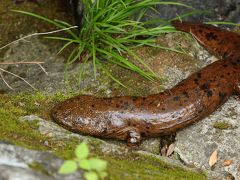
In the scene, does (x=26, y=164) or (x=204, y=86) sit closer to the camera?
(x=26, y=164)

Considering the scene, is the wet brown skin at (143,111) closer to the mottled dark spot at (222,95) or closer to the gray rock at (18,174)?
the mottled dark spot at (222,95)

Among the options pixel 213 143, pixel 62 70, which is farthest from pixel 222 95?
pixel 62 70

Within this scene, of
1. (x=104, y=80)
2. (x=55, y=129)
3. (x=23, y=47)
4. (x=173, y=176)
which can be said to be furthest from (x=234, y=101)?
(x=23, y=47)

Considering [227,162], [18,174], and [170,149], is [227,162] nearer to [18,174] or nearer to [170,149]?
[170,149]

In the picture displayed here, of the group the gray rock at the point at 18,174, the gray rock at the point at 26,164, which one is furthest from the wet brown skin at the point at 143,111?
the gray rock at the point at 18,174

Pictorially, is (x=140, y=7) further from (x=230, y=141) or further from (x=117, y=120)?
(x=230, y=141)

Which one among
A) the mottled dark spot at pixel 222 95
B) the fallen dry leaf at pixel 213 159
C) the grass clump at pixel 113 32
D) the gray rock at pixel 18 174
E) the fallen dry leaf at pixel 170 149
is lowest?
the fallen dry leaf at pixel 170 149

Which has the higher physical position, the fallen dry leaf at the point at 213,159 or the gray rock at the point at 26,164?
the gray rock at the point at 26,164
